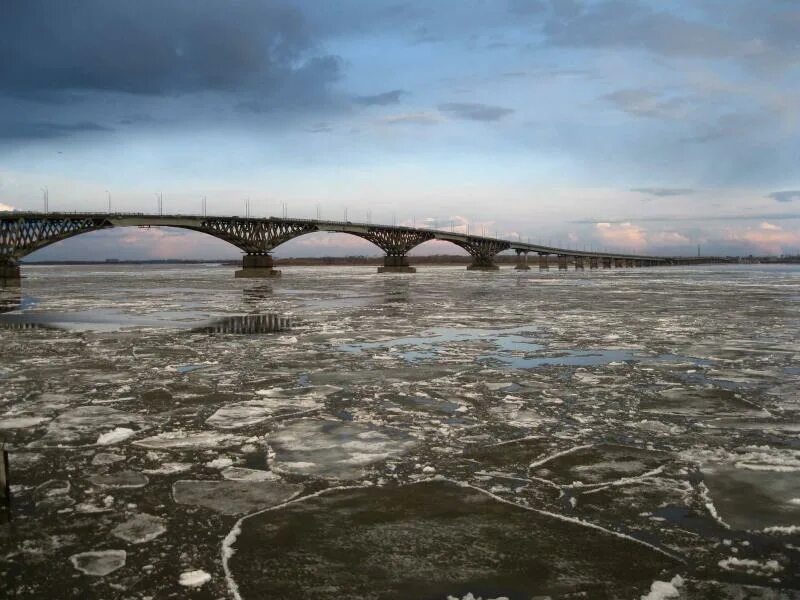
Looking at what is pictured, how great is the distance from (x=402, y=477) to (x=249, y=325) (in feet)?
43.7

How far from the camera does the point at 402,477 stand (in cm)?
497

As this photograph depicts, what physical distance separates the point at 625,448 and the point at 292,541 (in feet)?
11.1

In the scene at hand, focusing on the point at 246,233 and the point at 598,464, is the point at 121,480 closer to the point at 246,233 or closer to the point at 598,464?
the point at 598,464

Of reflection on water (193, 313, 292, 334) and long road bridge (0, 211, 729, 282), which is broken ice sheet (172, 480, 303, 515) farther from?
long road bridge (0, 211, 729, 282)

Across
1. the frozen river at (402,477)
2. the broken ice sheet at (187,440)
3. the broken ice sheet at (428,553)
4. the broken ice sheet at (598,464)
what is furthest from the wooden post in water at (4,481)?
the broken ice sheet at (598,464)

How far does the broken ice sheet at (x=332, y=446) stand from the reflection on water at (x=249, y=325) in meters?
9.71

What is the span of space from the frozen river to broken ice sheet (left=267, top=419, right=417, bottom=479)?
35mm

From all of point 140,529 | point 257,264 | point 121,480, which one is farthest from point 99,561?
point 257,264

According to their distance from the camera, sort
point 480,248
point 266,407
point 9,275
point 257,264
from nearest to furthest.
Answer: point 266,407
point 9,275
point 257,264
point 480,248

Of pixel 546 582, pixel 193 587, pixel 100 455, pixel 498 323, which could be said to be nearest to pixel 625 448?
pixel 546 582

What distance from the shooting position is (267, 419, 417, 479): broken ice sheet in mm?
5230

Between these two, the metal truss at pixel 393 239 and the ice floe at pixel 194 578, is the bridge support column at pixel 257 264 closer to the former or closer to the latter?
the metal truss at pixel 393 239

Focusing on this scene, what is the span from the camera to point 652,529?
396 centimetres

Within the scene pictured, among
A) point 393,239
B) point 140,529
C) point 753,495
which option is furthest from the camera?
point 393,239
